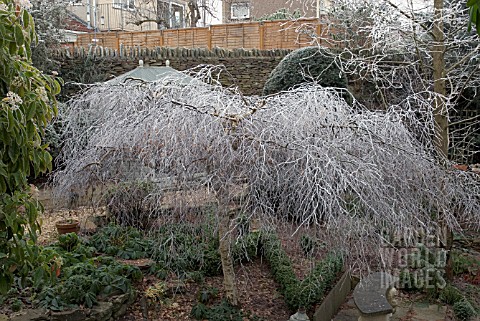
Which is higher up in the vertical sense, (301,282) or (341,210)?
(341,210)

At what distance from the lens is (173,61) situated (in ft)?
38.2

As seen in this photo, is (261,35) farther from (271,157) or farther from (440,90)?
(271,157)

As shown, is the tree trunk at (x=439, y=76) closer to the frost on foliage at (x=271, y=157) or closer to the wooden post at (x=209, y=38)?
the frost on foliage at (x=271, y=157)

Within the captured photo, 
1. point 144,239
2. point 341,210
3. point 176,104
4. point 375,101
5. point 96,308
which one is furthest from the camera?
point 375,101

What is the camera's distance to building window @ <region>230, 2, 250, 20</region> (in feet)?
78.2

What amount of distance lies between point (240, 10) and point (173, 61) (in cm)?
1372

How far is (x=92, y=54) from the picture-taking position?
35.0 ft

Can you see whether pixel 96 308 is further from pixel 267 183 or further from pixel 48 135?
pixel 48 135

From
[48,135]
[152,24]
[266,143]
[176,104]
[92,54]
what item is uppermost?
[152,24]

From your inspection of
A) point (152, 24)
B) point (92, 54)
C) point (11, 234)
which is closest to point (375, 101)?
point (92, 54)

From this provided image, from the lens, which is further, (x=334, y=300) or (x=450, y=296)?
(x=450, y=296)

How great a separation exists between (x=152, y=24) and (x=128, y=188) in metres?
20.6

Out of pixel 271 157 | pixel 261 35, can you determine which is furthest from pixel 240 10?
pixel 271 157

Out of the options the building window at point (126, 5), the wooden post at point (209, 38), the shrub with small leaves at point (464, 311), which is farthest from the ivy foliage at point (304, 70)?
the building window at point (126, 5)
